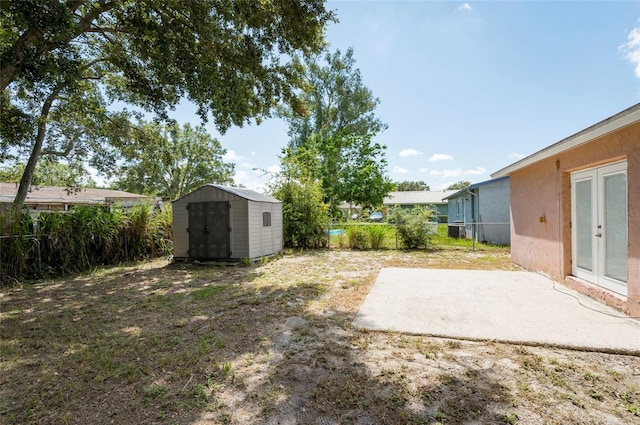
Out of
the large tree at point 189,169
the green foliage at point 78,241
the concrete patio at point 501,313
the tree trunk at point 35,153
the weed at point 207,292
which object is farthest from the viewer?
the large tree at point 189,169

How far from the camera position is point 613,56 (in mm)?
6238

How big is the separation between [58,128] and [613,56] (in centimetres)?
1367

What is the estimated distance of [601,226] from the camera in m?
4.41

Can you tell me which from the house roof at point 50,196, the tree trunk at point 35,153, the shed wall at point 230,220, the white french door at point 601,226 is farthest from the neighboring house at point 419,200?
the tree trunk at point 35,153

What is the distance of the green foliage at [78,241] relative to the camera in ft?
21.5

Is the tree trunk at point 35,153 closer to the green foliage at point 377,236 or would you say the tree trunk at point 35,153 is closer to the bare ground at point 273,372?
the bare ground at point 273,372

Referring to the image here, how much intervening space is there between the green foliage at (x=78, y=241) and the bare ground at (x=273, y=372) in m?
2.94

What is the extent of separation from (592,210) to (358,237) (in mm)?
7468

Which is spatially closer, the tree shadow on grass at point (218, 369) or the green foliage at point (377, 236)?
the tree shadow on grass at point (218, 369)

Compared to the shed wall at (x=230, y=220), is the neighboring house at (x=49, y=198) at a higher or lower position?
higher

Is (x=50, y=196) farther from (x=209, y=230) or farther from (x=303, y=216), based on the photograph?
(x=303, y=216)

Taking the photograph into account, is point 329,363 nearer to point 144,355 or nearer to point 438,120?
point 144,355

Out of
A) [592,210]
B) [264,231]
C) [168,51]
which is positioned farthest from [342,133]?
[592,210]

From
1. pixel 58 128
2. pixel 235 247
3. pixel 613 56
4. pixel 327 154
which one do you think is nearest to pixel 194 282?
pixel 235 247
